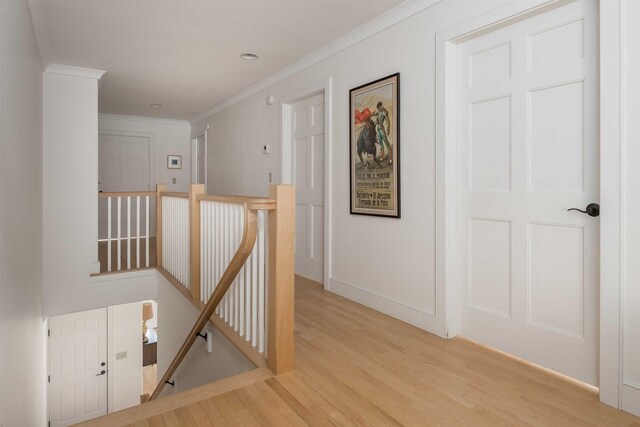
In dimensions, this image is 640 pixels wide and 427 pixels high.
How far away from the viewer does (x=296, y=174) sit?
4.35m

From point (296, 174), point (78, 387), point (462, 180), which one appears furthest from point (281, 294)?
point (78, 387)

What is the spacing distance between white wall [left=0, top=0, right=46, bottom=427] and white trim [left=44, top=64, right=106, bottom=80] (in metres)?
1.26

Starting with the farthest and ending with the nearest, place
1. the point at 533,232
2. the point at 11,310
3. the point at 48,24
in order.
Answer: the point at 48,24 → the point at 533,232 → the point at 11,310

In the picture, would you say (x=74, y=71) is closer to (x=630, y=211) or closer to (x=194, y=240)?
(x=194, y=240)

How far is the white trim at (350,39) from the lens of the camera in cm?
273

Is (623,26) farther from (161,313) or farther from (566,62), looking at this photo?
(161,313)

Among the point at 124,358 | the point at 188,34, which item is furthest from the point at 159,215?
the point at 124,358

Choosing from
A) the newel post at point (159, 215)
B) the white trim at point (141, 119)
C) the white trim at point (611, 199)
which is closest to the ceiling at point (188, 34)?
the newel post at point (159, 215)

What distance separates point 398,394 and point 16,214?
7.48 feet

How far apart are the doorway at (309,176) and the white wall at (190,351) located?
134 cm

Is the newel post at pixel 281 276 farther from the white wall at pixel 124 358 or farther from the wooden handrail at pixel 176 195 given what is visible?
the white wall at pixel 124 358

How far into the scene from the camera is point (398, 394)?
186cm

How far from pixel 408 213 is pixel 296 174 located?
6.05 feet

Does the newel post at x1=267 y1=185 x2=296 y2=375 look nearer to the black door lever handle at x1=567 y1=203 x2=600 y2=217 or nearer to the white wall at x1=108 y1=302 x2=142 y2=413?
the black door lever handle at x1=567 y1=203 x2=600 y2=217
